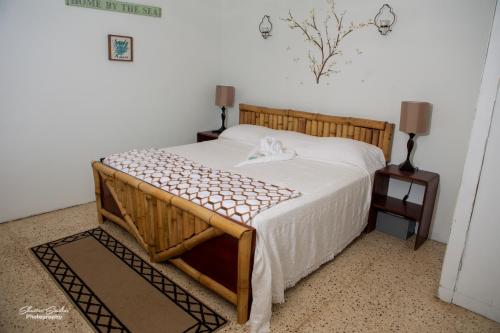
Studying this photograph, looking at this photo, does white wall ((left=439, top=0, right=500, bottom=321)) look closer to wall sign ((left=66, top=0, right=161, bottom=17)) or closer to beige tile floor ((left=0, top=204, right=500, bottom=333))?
beige tile floor ((left=0, top=204, right=500, bottom=333))

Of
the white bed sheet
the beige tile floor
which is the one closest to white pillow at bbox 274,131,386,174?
the white bed sheet

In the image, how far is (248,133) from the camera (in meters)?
3.81

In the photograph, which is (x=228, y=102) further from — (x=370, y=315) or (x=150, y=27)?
(x=370, y=315)

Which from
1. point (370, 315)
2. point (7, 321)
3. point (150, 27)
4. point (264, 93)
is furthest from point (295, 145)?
point (7, 321)

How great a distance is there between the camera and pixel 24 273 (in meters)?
2.34

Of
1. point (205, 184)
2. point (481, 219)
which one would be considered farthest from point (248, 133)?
point (481, 219)

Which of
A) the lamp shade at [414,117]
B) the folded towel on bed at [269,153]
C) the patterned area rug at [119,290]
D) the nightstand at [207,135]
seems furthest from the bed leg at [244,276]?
the nightstand at [207,135]

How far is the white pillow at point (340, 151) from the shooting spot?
2973mm

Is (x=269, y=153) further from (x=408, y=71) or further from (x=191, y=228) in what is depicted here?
(x=408, y=71)

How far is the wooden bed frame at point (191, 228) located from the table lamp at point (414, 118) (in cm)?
25

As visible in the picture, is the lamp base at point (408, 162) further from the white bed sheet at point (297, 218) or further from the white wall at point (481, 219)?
the white wall at point (481, 219)

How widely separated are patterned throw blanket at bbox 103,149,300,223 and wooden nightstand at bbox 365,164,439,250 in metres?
1.14

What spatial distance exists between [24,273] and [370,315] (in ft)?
7.55

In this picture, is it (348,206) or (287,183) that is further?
(348,206)
